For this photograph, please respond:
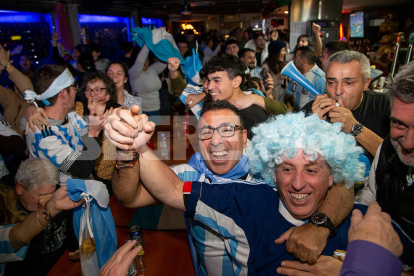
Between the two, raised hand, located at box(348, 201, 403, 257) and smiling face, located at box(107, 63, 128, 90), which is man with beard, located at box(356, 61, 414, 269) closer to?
raised hand, located at box(348, 201, 403, 257)

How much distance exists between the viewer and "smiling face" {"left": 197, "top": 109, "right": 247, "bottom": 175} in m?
1.80

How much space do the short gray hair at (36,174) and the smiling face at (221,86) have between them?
1605 millimetres

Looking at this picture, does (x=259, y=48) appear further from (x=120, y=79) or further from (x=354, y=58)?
(x=354, y=58)

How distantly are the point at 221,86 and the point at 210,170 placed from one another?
1.08 meters

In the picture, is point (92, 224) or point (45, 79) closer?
point (92, 224)

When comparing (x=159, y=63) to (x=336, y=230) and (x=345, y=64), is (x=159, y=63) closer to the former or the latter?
(x=345, y=64)

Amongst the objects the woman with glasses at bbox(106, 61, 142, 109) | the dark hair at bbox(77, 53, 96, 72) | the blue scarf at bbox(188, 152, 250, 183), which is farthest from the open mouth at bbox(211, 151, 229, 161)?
the dark hair at bbox(77, 53, 96, 72)

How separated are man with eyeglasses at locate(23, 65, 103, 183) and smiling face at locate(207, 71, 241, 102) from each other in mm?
1159

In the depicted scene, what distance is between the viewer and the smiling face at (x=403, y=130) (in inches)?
52.7

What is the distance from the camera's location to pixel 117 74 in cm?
338

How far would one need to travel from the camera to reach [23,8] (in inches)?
263

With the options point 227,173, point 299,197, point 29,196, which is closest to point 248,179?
point 227,173

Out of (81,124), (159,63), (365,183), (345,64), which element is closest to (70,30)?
(159,63)

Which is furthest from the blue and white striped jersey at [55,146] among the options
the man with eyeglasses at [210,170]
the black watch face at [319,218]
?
the black watch face at [319,218]
